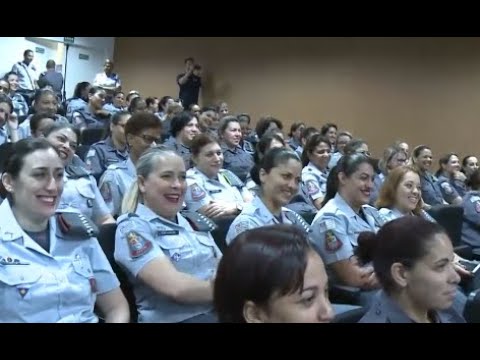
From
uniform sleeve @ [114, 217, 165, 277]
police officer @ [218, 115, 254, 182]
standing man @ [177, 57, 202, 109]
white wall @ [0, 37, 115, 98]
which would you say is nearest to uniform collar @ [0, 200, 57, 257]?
uniform sleeve @ [114, 217, 165, 277]

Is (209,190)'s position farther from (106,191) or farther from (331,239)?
(331,239)

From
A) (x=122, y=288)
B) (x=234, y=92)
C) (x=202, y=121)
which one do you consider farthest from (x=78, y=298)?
(x=234, y=92)

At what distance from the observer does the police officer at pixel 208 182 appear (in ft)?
12.1

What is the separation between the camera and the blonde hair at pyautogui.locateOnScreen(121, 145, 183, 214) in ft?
7.89

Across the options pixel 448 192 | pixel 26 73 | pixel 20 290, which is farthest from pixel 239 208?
pixel 26 73

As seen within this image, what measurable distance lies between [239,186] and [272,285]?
3041 millimetres

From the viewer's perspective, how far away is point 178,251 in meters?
2.33

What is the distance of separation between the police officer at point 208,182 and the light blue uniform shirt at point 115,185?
39 centimetres

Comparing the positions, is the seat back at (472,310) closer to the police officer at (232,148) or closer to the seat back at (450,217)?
the seat back at (450,217)

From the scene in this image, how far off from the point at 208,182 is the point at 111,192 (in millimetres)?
681

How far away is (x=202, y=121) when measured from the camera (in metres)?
6.72

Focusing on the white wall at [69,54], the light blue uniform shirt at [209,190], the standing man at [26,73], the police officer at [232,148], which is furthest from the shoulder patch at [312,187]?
the white wall at [69,54]

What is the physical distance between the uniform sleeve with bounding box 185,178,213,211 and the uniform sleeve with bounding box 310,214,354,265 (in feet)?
3.11
